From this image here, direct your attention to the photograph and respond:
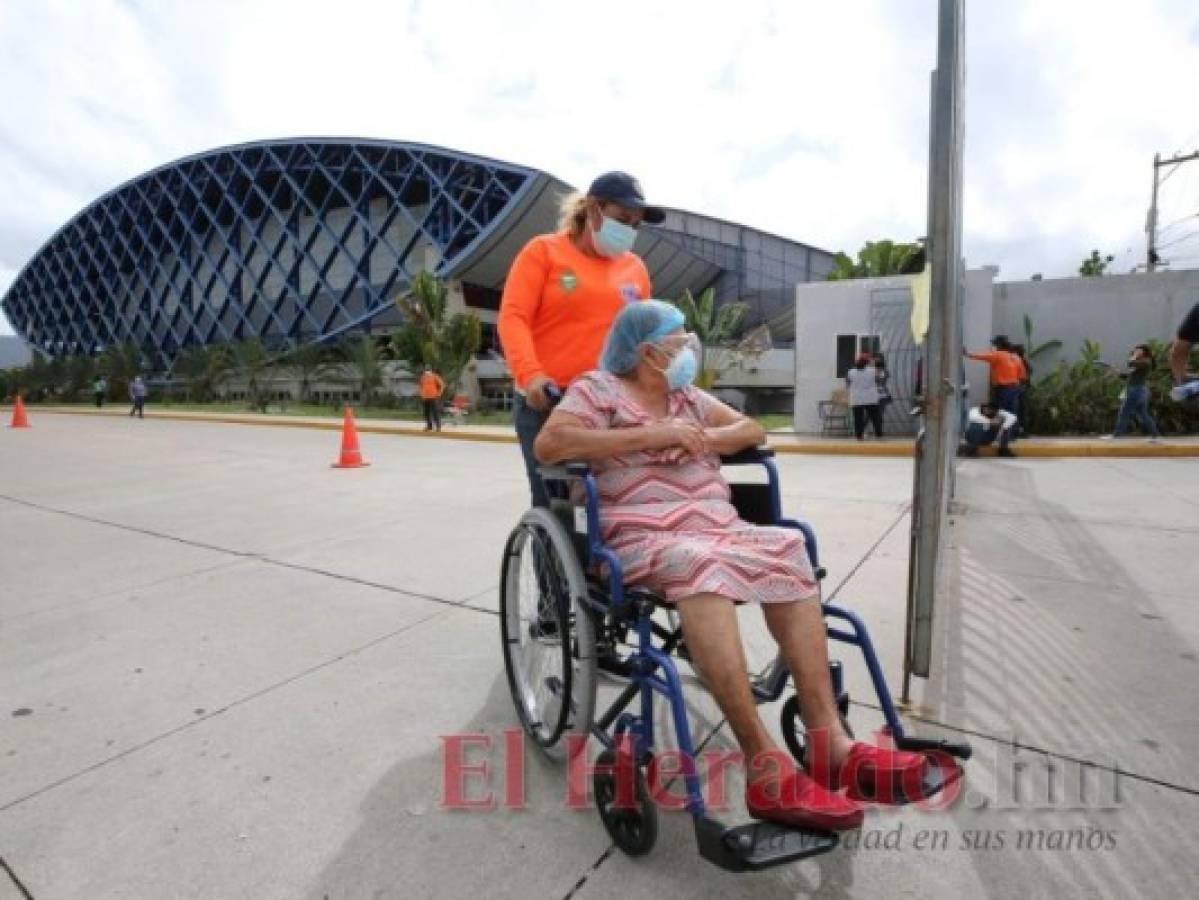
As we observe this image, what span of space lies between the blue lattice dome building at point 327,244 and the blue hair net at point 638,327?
103 ft

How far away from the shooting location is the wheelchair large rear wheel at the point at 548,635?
1574 millimetres

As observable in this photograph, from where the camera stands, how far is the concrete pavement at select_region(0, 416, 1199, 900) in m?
1.42

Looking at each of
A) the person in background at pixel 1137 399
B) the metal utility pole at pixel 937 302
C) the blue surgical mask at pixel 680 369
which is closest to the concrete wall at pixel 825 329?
the person in background at pixel 1137 399

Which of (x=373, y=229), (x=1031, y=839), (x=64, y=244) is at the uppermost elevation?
(x=64, y=244)


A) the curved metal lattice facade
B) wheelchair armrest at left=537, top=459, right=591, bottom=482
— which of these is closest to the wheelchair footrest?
wheelchair armrest at left=537, top=459, right=591, bottom=482

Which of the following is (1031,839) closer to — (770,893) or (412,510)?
(770,893)

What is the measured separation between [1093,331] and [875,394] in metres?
4.98

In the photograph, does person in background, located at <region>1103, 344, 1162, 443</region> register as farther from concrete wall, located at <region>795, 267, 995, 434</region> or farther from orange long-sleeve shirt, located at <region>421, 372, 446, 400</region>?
orange long-sleeve shirt, located at <region>421, 372, 446, 400</region>

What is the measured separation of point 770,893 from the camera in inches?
52.4

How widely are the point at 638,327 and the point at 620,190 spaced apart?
60 cm

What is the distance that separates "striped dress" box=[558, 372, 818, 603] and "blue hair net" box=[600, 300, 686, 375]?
84mm

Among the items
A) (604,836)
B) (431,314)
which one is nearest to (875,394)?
(604,836)

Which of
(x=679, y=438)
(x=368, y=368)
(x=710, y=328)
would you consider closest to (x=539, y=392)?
(x=679, y=438)

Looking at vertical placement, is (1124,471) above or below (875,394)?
below
